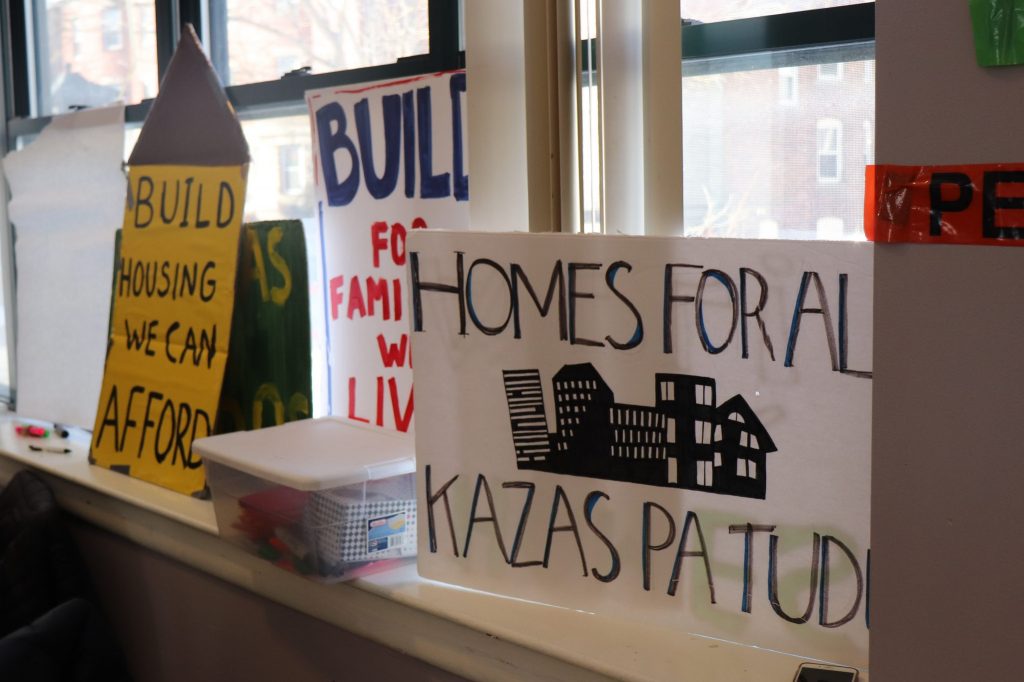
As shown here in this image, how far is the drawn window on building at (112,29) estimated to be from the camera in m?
2.13

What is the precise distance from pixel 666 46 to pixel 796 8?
0.16 m

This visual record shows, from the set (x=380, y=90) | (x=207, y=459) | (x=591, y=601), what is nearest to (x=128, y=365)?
(x=207, y=459)

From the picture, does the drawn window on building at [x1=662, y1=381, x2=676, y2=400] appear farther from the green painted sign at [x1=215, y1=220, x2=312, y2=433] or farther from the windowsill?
the green painted sign at [x1=215, y1=220, x2=312, y2=433]

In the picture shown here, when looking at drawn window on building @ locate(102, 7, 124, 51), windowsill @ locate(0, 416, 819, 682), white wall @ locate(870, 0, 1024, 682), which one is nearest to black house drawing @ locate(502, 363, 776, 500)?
windowsill @ locate(0, 416, 819, 682)

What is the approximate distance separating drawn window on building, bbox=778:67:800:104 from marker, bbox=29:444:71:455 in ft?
5.20

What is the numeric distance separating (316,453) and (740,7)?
769mm

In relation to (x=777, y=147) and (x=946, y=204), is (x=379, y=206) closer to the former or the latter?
(x=777, y=147)

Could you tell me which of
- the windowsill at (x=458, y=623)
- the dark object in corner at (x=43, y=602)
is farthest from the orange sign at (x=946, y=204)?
the dark object in corner at (x=43, y=602)

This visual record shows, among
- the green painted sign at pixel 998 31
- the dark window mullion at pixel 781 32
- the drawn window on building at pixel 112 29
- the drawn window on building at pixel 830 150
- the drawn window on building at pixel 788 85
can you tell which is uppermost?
the drawn window on building at pixel 112 29

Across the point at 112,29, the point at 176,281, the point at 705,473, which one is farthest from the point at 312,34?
the point at 705,473

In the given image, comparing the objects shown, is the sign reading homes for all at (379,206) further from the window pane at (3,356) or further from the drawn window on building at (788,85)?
the window pane at (3,356)

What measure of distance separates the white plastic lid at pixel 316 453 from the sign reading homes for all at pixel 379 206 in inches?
2.8

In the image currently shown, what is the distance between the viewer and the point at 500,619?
44.9 inches

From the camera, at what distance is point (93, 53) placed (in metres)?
2.22
